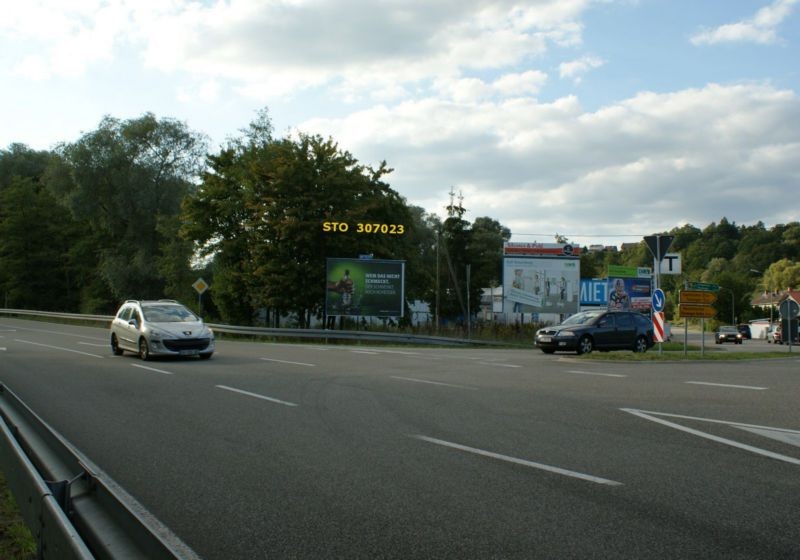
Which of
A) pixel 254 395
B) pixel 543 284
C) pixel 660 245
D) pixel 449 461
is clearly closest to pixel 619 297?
pixel 543 284

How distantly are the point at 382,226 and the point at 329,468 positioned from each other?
35.2 metres

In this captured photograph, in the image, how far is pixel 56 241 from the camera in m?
70.6

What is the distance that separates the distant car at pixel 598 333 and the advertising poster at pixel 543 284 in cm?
2615

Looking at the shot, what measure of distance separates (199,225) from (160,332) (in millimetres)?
27684

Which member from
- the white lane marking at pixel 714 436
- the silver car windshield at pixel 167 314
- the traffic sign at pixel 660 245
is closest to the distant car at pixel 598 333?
the traffic sign at pixel 660 245

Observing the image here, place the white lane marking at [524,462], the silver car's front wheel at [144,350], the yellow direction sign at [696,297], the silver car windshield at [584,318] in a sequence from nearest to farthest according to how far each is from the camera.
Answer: the white lane marking at [524,462] < the silver car's front wheel at [144,350] < the yellow direction sign at [696,297] < the silver car windshield at [584,318]

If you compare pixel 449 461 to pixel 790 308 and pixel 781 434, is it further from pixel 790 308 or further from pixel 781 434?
pixel 790 308

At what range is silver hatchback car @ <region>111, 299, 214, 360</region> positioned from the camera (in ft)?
63.3

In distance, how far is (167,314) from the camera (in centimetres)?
2077

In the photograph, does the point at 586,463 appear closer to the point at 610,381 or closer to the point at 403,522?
the point at 403,522

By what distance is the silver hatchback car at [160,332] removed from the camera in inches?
760

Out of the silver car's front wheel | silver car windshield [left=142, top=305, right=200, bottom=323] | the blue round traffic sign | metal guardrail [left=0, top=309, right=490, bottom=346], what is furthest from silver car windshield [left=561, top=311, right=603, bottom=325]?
the silver car's front wheel

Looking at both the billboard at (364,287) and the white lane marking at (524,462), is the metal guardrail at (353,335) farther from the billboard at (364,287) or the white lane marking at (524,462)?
the white lane marking at (524,462)

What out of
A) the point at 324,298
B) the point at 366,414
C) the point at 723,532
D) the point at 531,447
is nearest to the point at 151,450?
the point at 366,414
